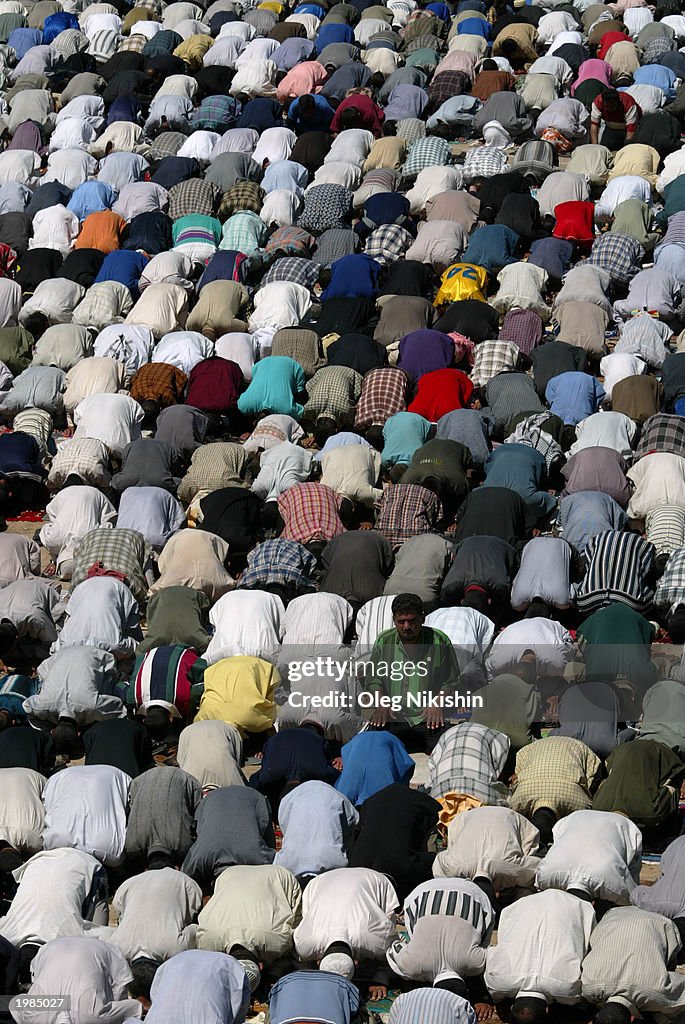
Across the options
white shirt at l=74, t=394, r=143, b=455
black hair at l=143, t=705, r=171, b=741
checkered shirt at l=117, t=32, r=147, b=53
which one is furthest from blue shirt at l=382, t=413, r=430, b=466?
checkered shirt at l=117, t=32, r=147, b=53

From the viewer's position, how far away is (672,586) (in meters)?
13.9

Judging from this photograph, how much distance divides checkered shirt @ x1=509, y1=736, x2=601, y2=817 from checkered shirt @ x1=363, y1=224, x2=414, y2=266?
308 inches

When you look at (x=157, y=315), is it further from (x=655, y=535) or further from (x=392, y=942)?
(x=392, y=942)

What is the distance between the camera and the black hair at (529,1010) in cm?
1053

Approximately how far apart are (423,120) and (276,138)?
1923 millimetres

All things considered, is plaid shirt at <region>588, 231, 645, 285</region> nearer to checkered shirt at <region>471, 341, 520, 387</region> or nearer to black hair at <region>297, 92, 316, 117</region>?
checkered shirt at <region>471, 341, 520, 387</region>

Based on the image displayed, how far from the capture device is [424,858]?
1168 cm

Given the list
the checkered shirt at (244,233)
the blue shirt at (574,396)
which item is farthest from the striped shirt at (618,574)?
the checkered shirt at (244,233)

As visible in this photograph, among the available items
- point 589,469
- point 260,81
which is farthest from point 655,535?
point 260,81

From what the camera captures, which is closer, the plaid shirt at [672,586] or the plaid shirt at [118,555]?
the plaid shirt at [672,586]

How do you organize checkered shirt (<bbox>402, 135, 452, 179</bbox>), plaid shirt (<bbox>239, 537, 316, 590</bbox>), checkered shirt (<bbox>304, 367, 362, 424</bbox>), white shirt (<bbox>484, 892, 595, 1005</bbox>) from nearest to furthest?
white shirt (<bbox>484, 892, 595, 1005</bbox>)
plaid shirt (<bbox>239, 537, 316, 590</bbox>)
checkered shirt (<bbox>304, 367, 362, 424</bbox>)
checkered shirt (<bbox>402, 135, 452, 179</bbox>)

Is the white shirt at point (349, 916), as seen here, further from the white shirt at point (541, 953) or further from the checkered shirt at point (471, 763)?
the checkered shirt at point (471, 763)

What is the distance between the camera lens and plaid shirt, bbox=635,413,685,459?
15.7 metres

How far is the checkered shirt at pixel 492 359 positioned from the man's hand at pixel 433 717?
15.3ft
